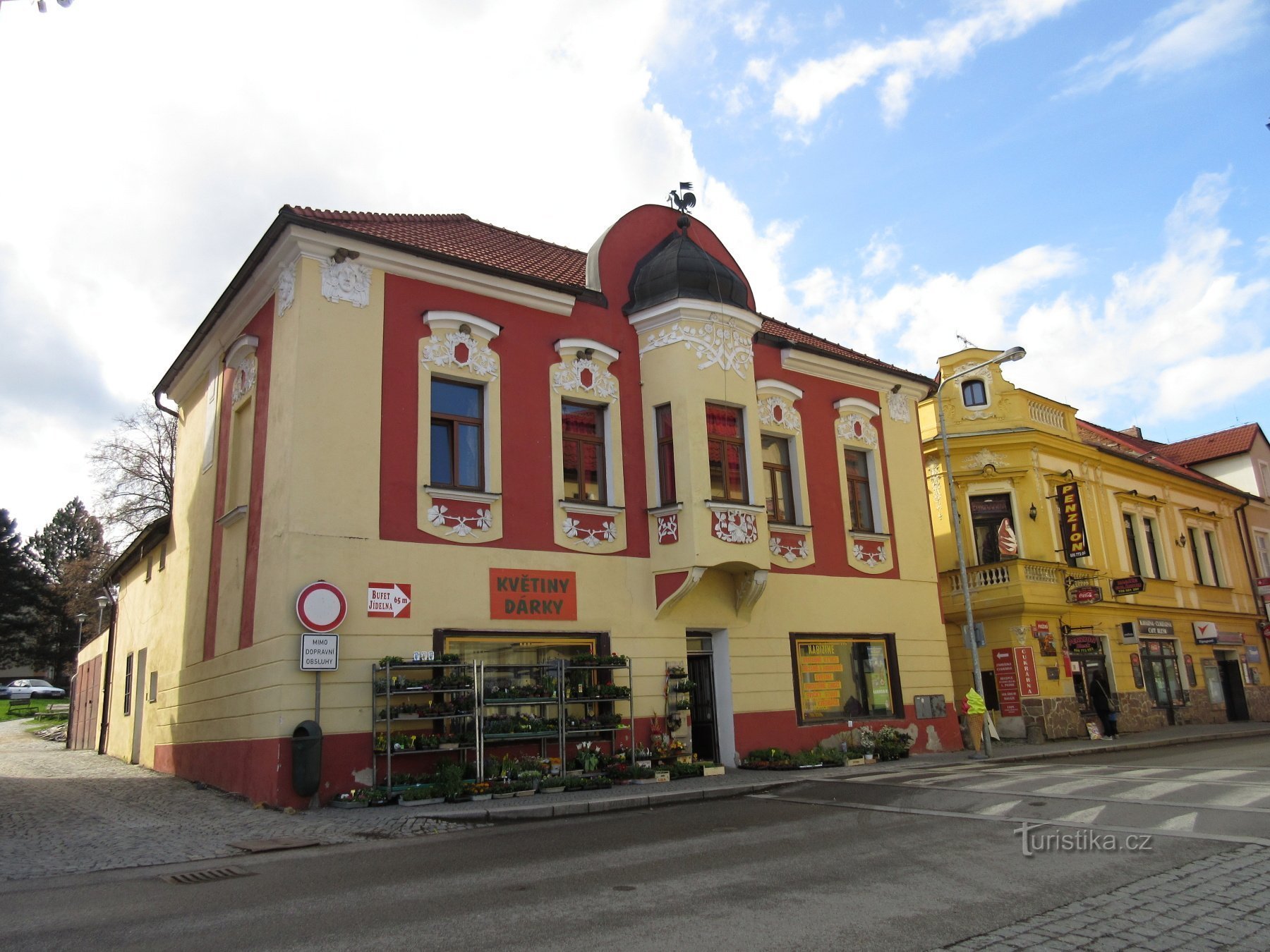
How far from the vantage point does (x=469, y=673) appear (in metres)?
14.0

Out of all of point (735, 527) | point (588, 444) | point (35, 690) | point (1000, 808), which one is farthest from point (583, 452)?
point (35, 690)

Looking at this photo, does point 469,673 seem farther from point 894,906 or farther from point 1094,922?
point 1094,922

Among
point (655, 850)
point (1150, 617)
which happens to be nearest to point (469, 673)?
point (655, 850)

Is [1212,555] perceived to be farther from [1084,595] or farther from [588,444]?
[588,444]

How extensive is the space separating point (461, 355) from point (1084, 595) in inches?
758

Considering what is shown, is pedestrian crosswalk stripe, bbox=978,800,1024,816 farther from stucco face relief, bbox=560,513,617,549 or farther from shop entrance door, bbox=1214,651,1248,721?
shop entrance door, bbox=1214,651,1248,721

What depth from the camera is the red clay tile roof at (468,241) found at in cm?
1538

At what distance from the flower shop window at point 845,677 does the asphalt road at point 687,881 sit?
653cm

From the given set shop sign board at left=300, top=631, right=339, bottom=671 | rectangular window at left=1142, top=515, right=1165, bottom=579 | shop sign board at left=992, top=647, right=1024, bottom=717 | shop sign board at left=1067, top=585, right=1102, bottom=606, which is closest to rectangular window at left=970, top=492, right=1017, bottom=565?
shop sign board at left=1067, top=585, right=1102, bottom=606

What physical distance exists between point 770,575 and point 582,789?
6255mm

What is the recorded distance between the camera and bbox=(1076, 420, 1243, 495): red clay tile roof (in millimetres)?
31938

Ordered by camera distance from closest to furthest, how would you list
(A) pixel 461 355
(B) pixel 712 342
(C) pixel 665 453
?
(A) pixel 461 355
(C) pixel 665 453
(B) pixel 712 342

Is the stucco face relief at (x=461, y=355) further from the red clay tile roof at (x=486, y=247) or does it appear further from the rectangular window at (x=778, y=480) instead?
the rectangular window at (x=778, y=480)

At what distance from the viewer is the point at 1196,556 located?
33656 mm
